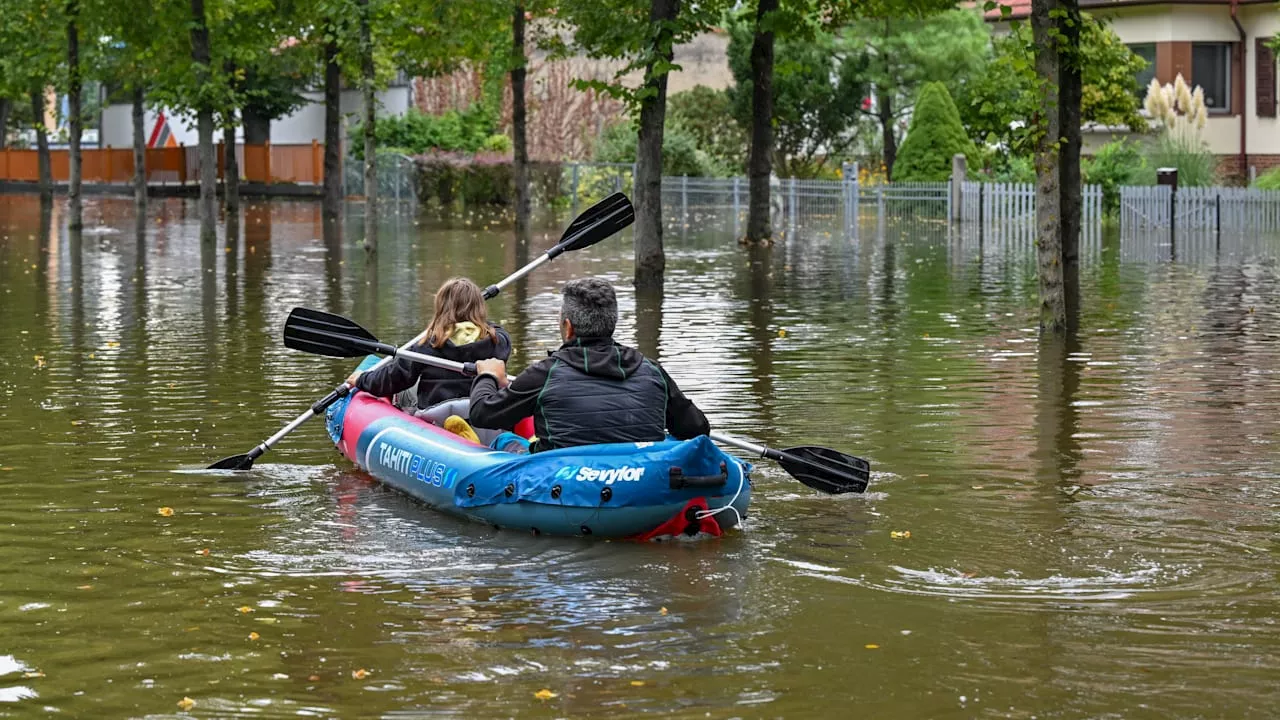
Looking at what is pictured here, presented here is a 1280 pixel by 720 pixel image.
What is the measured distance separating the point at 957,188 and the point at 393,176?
18.8m

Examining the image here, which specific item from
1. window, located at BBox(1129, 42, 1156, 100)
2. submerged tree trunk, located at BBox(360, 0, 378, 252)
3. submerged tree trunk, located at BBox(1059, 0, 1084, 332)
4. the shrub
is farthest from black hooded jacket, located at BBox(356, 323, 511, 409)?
the shrub

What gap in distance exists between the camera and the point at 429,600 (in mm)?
8367

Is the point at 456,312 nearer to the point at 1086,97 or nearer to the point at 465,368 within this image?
the point at 465,368

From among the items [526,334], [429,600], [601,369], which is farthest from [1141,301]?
[429,600]

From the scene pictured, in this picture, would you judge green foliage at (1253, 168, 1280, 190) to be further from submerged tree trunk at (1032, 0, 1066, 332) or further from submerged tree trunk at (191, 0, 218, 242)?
submerged tree trunk at (1032, 0, 1066, 332)

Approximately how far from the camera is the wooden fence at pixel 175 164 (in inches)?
2293

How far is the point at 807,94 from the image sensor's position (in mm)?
46406

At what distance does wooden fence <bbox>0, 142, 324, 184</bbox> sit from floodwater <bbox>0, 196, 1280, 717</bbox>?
130ft

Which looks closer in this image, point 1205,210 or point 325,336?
point 325,336

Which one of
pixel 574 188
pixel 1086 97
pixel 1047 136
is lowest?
pixel 1047 136

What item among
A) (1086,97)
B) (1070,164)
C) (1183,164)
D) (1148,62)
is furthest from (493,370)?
(1148,62)

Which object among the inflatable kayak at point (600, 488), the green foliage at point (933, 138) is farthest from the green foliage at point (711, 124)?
the inflatable kayak at point (600, 488)

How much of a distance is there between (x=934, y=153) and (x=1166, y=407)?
91.7 ft

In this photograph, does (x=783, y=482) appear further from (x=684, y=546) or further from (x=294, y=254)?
(x=294, y=254)
